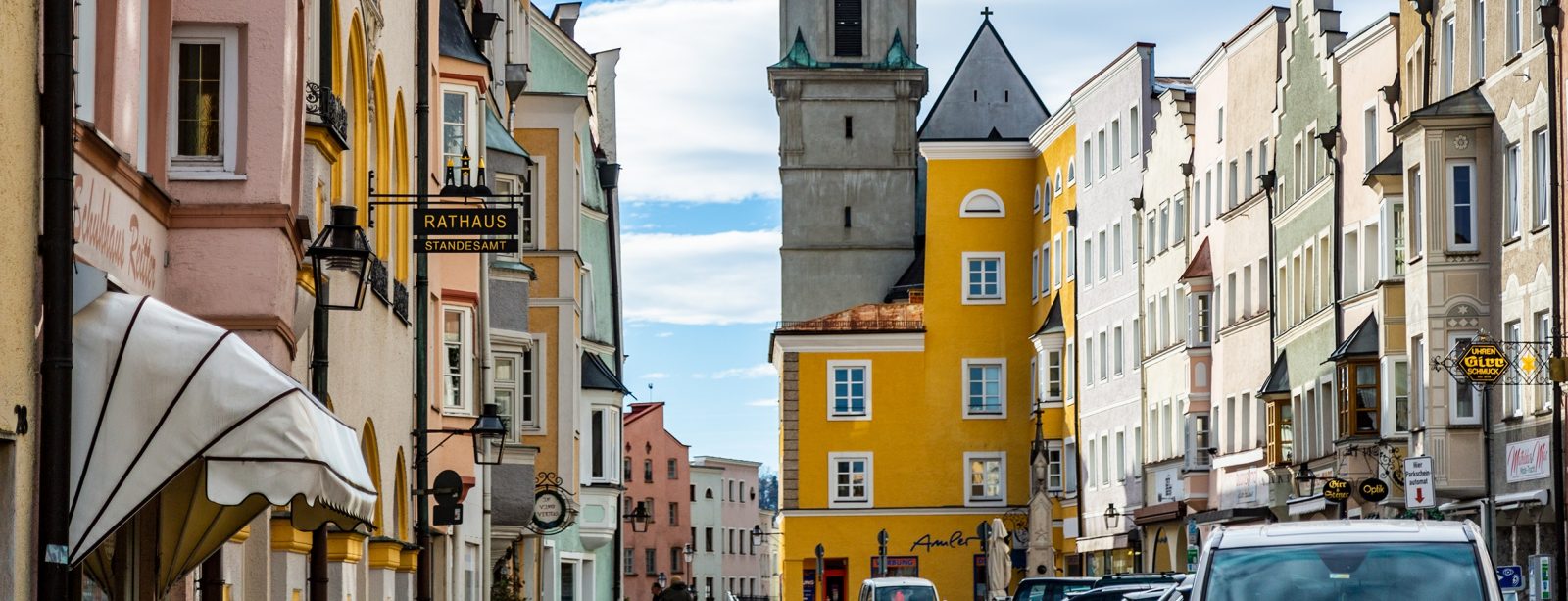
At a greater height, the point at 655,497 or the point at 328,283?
the point at 328,283

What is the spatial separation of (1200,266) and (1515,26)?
871 inches

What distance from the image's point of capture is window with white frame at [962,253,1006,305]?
81875 mm

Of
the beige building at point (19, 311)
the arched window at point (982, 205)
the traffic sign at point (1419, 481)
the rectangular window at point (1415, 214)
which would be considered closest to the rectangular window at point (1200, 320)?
the rectangular window at point (1415, 214)

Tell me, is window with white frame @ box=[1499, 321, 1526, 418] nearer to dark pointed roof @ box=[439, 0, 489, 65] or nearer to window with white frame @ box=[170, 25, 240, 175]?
dark pointed roof @ box=[439, 0, 489, 65]

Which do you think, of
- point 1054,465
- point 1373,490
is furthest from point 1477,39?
point 1054,465

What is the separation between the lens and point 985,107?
9462 centimetres

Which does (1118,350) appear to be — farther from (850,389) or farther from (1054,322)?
(850,389)

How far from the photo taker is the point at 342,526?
15.2 metres

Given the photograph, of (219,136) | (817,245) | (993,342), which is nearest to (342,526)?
(219,136)

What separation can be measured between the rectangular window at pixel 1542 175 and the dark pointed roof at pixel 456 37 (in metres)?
14.7

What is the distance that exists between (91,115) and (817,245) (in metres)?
79.9

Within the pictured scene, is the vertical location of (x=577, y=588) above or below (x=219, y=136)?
below

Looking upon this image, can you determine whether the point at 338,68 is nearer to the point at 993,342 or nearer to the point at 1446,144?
the point at 1446,144

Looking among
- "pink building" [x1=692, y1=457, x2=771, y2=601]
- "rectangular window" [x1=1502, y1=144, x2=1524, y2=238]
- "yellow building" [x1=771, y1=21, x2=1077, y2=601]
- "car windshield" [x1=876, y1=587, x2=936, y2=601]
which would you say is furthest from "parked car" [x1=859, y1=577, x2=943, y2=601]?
"pink building" [x1=692, y1=457, x2=771, y2=601]
